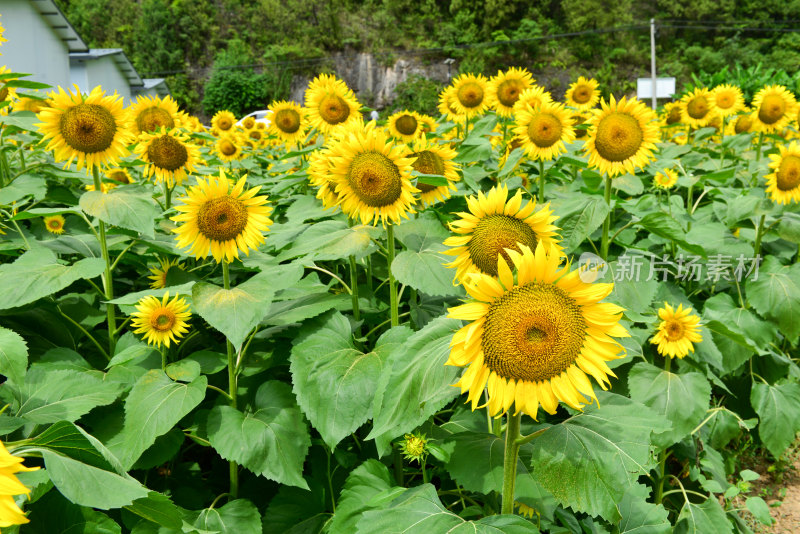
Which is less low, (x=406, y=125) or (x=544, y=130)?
(x=406, y=125)

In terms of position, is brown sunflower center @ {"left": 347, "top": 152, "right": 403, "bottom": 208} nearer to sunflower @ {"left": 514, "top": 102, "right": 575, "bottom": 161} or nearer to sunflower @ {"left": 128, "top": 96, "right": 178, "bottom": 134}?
sunflower @ {"left": 514, "top": 102, "right": 575, "bottom": 161}

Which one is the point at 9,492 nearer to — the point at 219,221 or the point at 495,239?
the point at 495,239

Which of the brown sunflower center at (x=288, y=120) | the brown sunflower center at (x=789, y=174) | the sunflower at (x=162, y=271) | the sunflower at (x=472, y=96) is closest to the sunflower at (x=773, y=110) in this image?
the brown sunflower center at (x=789, y=174)

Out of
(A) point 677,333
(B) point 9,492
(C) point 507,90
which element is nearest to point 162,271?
(B) point 9,492

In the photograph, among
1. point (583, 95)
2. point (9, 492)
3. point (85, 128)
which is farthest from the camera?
point (583, 95)

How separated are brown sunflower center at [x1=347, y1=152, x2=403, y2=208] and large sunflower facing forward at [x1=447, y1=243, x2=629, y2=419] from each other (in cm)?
97

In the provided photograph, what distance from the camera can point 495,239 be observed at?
1777mm

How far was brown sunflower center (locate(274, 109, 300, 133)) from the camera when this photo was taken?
16.4ft

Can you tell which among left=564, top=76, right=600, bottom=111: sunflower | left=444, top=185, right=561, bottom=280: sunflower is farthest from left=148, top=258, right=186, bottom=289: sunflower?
left=564, top=76, right=600, bottom=111: sunflower

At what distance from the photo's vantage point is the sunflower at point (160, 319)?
2.26 metres

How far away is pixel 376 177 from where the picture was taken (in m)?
2.29

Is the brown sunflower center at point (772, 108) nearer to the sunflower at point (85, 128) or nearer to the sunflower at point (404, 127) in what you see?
the sunflower at point (404, 127)

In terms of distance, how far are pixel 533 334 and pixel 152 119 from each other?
10.6 ft

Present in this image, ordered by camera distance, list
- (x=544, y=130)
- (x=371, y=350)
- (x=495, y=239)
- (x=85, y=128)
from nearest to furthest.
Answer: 1. (x=495, y=239)
2. (x=371, y=350)
3. (x=85, y=128)
4. (x=544, y=130)
